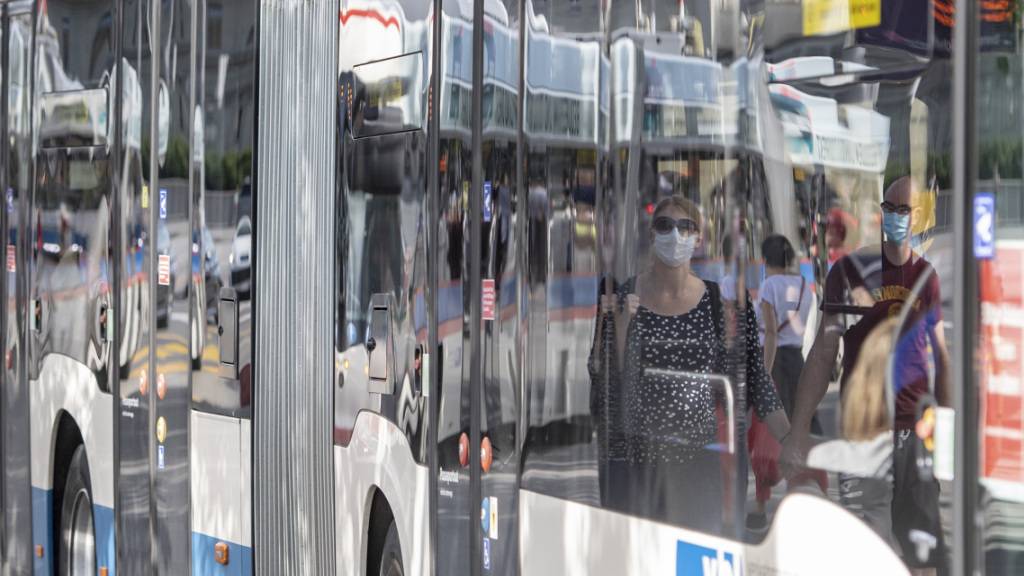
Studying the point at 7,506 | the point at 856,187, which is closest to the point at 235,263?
the point at 7,506

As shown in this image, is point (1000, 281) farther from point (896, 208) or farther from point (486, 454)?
point (486, 454)

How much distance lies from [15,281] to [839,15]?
19.8 feet

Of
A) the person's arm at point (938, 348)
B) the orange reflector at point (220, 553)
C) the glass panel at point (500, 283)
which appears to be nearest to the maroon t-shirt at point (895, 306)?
the person's arm at point (938, 348)

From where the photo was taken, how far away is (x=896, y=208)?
2.99m

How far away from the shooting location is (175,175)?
6.55m

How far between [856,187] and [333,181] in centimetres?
291

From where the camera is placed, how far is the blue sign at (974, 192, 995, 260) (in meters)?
2.82

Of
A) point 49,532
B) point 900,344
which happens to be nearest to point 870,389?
point 900,344

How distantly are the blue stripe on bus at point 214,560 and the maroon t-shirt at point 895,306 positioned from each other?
140 inches

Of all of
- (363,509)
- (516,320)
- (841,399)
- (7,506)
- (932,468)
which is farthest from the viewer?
(7,506)

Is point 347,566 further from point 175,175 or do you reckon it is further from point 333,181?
point 175,175

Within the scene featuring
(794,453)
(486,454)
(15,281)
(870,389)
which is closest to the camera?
(870,389)

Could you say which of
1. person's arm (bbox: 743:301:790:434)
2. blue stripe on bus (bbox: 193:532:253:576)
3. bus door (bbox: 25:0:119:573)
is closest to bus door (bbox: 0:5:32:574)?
bus door (bbox: 25:0:119:573)

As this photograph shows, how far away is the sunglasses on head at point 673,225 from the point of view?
363 centimetres
